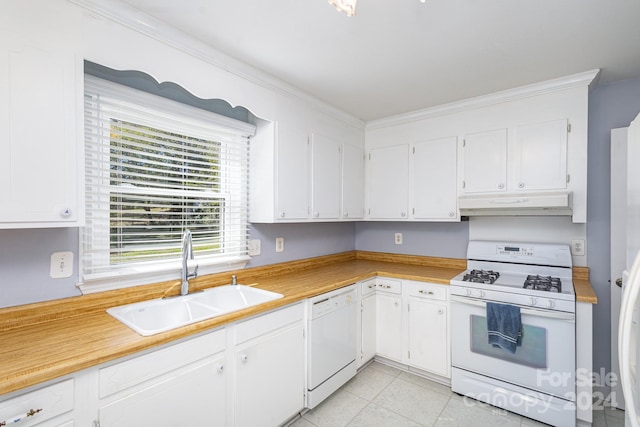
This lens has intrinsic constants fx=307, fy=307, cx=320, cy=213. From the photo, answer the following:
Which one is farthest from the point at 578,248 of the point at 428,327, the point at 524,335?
the point at 428,327

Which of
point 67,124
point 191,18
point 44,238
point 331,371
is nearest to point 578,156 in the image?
point 331,371

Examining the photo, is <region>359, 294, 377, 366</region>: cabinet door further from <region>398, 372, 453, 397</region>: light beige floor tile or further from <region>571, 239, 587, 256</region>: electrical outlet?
<region>571, 239, 587, 256</region>: electrical outlet

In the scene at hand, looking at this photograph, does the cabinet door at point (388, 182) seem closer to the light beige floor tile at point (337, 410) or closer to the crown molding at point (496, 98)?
the crown molding at point (496, 98)

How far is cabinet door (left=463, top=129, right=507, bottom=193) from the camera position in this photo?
252 centimetres

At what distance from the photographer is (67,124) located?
4.35 ft

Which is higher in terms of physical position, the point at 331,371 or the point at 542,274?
the point at 542,274

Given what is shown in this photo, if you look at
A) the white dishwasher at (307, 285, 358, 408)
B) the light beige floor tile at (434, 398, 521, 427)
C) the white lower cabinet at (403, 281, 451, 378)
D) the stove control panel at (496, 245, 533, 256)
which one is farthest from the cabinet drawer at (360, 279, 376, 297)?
the stove control panel at (496, 245, 533, 256)

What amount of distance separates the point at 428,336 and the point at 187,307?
1885mm

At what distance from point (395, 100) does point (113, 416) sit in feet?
9.04

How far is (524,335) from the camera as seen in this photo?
2.08m

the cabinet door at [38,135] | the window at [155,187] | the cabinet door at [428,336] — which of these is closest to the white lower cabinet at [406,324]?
the cabinet door at [428,336]

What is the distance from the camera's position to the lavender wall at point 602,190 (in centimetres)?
228

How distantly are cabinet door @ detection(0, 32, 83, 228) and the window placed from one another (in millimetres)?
321

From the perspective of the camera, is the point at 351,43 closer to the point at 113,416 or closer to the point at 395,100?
the point at 395,100
